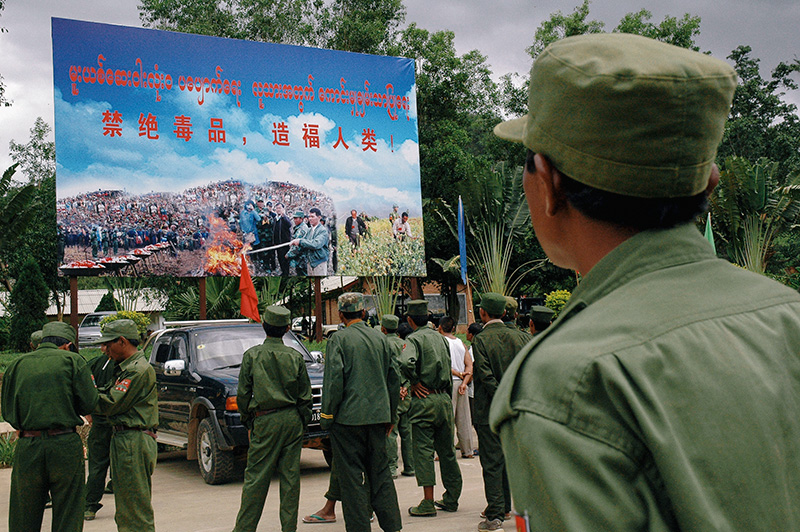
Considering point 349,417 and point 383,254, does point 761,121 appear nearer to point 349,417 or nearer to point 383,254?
point 383,254

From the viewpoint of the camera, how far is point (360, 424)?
633 centimetres

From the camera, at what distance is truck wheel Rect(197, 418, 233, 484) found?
359 inches

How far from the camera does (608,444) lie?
3.21 feet

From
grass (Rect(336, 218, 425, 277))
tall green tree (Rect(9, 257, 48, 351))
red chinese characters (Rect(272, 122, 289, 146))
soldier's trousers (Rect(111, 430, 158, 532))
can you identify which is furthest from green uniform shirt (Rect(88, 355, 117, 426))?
tall green tree (Rect(9, 257, 48, 351))

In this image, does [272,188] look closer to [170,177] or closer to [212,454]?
[170,177]

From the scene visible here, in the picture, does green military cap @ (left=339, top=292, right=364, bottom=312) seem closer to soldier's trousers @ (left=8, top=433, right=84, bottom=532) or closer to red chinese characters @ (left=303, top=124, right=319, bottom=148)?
soldier's trousers @ (left=8, top=433, right=84, bottom=532)

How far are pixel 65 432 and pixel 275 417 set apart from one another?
1719 mm

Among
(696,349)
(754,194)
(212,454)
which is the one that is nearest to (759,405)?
(696,349)

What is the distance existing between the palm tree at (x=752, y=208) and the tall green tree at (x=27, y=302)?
24.5 meters

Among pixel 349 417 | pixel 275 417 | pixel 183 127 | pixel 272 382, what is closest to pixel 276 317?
pixel 272 382

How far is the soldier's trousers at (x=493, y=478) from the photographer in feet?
22.4

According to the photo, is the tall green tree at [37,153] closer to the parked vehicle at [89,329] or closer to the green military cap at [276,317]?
the parked vehicle at [89,329]

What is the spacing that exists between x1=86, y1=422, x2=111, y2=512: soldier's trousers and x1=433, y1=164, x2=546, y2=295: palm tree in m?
15.3

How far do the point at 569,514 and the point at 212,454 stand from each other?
28.9ft
